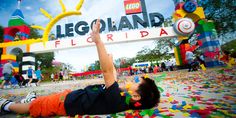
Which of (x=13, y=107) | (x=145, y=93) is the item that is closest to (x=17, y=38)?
(x=13, y=107)

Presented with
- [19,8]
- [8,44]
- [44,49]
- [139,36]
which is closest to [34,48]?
[44,49]

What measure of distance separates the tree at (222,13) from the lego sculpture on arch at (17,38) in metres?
18.9

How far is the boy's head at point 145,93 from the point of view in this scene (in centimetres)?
206

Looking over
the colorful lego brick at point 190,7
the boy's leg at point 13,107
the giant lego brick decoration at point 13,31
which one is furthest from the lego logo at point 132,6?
the boy's leg at point 13,107

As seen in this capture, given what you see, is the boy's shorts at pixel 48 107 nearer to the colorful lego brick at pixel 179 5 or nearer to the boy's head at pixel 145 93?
the boy's head at pixel 145 93

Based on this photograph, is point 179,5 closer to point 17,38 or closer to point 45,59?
point 17,38

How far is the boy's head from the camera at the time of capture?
2.06m

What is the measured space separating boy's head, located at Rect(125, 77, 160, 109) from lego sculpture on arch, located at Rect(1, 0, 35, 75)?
13.0m

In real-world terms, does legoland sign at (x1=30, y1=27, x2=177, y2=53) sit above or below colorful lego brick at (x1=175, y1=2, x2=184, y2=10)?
below

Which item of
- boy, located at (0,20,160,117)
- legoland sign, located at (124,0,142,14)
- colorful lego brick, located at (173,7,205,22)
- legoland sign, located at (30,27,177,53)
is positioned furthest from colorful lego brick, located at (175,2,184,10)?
boy, located at (0,20,160,117)

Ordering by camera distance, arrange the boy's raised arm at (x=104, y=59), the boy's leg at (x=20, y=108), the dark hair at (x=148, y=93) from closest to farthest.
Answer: the boy's raised arm at (x=104, y=59) → the dark hair at (x=148, y=93) → the boy's leg at (x=20, y=108)

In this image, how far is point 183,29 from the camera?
11688 millimetres

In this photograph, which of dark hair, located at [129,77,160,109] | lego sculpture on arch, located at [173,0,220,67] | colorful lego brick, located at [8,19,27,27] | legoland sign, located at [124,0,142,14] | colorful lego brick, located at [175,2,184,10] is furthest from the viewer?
legoland sign, located at [124,0,142,14]

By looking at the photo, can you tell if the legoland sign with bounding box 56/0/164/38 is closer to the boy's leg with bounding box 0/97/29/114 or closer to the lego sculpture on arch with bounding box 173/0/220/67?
the lego sculpture on arch with bounding box 173/0/220/67
